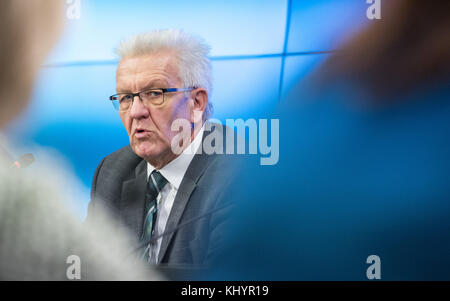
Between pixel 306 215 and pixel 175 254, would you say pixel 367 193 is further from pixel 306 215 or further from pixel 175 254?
pixel 175 254

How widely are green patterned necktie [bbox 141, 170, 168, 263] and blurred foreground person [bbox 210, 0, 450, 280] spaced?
0.85 feet

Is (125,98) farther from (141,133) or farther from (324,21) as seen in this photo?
(324,21)

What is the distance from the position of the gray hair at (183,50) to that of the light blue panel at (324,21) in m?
0.31

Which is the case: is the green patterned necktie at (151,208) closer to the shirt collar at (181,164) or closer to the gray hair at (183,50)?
the shirt collar at (181,164)

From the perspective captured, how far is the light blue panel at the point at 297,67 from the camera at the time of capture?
178 centimetres

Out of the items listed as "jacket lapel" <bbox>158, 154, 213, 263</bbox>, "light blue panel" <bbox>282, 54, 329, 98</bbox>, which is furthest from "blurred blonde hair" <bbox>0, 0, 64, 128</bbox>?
"light blue panel" <bbox>282, 54, 329, 98</bbox>

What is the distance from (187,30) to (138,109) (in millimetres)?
332

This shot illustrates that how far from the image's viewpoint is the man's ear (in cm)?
179

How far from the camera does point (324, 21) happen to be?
1.80 metres

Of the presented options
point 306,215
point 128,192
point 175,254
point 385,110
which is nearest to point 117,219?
point 128,192

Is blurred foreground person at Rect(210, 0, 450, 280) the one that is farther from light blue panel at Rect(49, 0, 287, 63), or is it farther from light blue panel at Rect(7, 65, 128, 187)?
light blue panel at Rect(7, 65, 128, 187)

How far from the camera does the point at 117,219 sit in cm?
184

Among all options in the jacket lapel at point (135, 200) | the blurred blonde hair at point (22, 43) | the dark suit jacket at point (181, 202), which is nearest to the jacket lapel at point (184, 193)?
the dark suit jacket at point (181, 202)

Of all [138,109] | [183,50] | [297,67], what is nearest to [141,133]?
[138,109]
